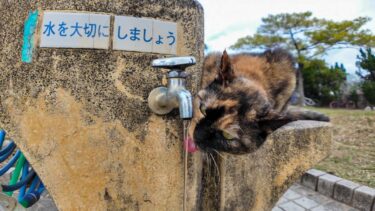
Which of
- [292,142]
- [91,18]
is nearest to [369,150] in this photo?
[292,142]

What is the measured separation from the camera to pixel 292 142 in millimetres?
1987

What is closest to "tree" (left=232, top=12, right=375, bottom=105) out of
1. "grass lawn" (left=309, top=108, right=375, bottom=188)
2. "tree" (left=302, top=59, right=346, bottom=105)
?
"tree" (left=302, top=59, right=346, bottom=105)

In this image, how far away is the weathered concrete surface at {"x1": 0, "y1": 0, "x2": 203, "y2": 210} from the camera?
1.30m

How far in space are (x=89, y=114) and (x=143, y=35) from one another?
1.48ft

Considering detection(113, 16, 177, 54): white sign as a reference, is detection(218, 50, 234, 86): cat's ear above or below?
below

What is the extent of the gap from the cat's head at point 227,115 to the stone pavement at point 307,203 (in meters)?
1.89

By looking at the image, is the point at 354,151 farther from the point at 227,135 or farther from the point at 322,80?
the point at 322,80

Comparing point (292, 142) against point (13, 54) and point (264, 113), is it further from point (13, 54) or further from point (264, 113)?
point (13, 54)

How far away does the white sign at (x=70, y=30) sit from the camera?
4.21 feet

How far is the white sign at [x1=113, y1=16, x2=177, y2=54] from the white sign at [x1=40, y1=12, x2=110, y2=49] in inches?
3.4

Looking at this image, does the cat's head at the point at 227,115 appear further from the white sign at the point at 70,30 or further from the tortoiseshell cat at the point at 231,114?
the white sign at the point at 70,30

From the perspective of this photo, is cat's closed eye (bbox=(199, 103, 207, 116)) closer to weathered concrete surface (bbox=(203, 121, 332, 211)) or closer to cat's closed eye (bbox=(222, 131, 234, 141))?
cat's closed eye (bbox=(222, 131, 234, 141))

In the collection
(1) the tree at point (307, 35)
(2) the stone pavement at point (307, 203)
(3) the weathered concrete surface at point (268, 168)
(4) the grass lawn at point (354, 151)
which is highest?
(1) the tree at point (307, 35)

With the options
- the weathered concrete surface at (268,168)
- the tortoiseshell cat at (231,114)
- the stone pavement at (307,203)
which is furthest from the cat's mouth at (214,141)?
the stone pavement at (307,203)
